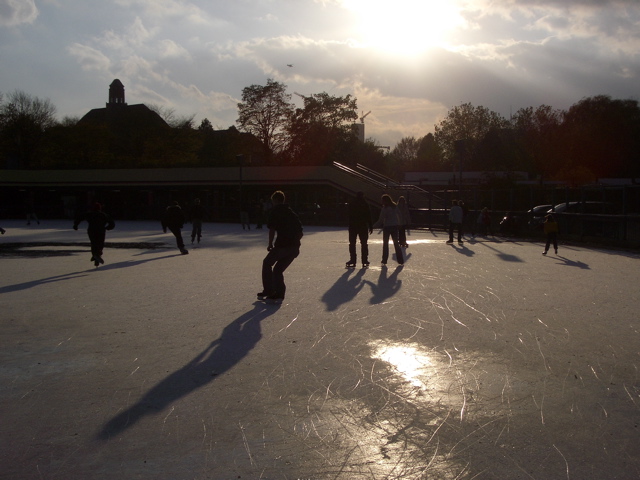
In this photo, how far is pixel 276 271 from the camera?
9.92m

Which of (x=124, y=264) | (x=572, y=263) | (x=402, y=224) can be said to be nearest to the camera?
(x=124, y=264)

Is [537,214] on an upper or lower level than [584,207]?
lower

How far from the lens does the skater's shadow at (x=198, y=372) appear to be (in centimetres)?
461

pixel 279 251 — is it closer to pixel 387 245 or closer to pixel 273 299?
pixel 273 299

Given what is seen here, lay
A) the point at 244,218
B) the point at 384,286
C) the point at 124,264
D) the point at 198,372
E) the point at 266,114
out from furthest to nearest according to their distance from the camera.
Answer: the point at 266,114, the point at 244,218, the point at 124,264, the point at 384,286, the point at 198,372

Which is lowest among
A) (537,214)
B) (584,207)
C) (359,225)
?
(359,225)

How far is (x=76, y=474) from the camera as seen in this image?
366 centimetres

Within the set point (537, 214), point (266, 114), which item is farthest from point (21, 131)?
point (537, 214)

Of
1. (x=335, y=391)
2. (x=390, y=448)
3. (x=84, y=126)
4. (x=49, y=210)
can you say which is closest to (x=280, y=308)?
(x=335, y=391)

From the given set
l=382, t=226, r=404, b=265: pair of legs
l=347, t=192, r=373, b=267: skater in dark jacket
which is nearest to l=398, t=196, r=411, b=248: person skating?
l=382, t=226, r=404, b=265: pair of legs

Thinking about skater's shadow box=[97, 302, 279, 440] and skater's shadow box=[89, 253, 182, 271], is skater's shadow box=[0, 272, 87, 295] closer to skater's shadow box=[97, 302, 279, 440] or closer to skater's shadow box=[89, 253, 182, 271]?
skater's shadow box=[89, 253, 182, 271]

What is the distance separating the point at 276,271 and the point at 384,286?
2.50 m

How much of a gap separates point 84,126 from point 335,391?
71.1 metres

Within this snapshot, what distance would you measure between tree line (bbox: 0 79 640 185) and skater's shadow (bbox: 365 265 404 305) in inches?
1637
